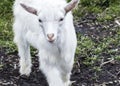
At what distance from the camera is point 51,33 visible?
17.5 feet

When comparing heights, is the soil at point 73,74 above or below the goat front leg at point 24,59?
below

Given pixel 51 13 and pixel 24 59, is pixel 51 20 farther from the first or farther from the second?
pixel 24 59

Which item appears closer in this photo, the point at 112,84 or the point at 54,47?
the point at 54,47

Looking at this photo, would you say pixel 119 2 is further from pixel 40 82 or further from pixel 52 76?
pixel 52 76

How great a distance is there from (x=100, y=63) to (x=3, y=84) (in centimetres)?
156

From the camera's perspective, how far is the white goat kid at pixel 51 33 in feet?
17.8

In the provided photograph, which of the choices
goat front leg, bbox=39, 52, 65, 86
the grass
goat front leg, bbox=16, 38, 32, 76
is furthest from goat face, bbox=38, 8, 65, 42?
the grass

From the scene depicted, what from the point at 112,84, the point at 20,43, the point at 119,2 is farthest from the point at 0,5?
the point at 112,84

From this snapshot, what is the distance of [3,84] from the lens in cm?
702

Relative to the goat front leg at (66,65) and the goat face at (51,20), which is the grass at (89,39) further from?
the goat face at (51,20)

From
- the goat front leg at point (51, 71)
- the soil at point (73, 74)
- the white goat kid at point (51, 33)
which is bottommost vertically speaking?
the soil at point (73, 74)

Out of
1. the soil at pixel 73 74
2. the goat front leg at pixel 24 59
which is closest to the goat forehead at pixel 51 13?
the soil at pixel 73 74

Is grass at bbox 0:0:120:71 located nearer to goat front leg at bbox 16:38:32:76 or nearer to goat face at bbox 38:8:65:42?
goat front leg at bbox 16:38:32:76

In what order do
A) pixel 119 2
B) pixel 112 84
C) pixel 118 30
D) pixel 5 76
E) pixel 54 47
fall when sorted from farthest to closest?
pixel 119 2 < pixel 118 30 < pixel 5 76 < pixel 112 84 < pixel 54 47
